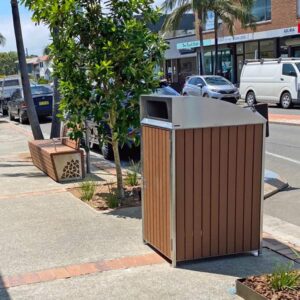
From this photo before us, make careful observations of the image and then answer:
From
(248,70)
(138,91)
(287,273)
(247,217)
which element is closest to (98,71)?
(138,91)

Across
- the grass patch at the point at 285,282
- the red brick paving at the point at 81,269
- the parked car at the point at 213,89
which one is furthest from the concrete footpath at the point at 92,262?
the parked car at the point at 213,89

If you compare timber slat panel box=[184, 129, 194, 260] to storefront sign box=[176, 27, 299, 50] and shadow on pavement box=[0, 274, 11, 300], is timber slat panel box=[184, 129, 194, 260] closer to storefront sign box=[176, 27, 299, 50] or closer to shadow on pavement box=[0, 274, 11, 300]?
shadow on pavement box=[0, 274, 11, 300]

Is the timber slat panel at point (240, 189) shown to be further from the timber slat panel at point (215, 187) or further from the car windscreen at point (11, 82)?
the car windscreen at point (11, 82)

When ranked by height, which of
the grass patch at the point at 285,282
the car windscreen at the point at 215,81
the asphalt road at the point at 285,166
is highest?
the car windscreen at the point at 215,81

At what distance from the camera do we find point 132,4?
7230mm

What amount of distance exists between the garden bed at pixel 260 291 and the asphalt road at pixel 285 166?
97.7 inches

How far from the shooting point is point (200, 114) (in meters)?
4.70

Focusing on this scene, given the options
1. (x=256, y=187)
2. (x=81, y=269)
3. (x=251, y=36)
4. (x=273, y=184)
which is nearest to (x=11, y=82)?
(x=251, y=36)

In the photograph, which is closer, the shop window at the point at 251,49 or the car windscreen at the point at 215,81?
the car windscreen at the point at 215,81

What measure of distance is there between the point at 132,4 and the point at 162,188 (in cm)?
327

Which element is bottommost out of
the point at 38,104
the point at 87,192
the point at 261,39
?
the point at 87,192

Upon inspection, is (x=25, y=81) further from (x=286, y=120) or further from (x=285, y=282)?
(x=285, y=282)

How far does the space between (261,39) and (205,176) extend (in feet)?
104

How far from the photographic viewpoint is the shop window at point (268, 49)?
3412cm
